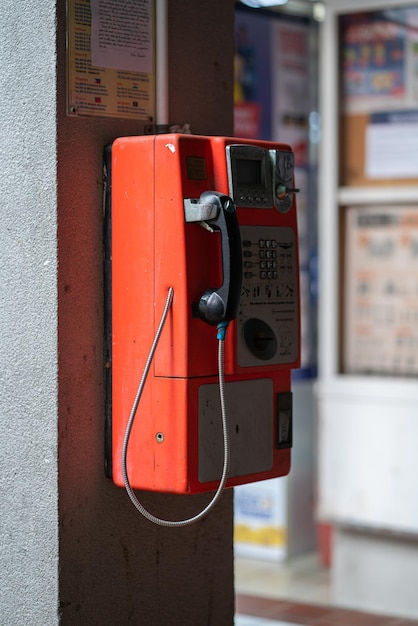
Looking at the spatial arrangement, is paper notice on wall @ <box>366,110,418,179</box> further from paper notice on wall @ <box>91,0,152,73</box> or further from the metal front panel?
the metal front panel

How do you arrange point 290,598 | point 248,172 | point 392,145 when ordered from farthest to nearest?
1. point 290,598
2. point 392,145
3. point 248,172

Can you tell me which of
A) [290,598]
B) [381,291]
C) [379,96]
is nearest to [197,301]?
[381,291]

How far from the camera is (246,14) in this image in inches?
230

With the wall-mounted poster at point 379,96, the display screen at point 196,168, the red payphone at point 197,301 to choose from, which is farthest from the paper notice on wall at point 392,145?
the display screen at point 196,168

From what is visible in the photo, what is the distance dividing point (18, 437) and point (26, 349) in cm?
20

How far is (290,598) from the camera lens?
5.17 m

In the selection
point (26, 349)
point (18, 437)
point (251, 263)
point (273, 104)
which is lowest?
point (18, 437)

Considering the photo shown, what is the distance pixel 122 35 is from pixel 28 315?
669 millimetres

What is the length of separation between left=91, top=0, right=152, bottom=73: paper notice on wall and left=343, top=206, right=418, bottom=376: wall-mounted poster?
237 centimetres

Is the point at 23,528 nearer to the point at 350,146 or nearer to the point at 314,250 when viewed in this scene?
the point at 350,146

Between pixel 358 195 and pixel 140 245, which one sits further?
pixel 358 195

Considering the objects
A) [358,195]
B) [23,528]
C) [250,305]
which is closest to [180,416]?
[250,305]

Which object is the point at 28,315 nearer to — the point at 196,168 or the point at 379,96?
the point at 196,168

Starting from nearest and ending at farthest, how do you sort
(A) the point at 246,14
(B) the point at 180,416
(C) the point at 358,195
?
(B) the point at 180,416, (C) the point at 358,195, (A) the point at 246,14
